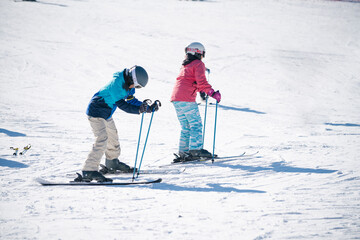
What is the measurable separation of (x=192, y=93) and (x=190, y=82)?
0.60ft

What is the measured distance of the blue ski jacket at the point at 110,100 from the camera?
4207 mm

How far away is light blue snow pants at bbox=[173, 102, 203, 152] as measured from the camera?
5.28 meters

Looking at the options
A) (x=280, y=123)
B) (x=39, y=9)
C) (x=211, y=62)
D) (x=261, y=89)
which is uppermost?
(x=39, y=9)

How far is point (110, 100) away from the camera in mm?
4281

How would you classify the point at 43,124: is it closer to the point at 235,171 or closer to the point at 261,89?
the point at 235,171

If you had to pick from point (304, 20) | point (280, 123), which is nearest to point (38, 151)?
point (280, 123)

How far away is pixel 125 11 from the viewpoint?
27219 mm

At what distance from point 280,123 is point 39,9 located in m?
22.4

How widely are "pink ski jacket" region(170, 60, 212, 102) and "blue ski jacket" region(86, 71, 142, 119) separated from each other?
3.48 feet

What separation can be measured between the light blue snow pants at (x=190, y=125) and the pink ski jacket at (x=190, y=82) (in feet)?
0.37

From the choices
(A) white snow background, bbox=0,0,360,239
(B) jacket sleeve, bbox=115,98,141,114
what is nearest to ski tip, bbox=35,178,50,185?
(A) white snow background, bbox=0,0,360,239

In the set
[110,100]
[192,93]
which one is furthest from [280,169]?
[110,100]

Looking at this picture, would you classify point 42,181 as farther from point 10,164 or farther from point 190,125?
point 190,125

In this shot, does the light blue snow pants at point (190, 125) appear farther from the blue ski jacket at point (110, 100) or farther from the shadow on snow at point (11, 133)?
the shadow on snow at point (11, 133)
